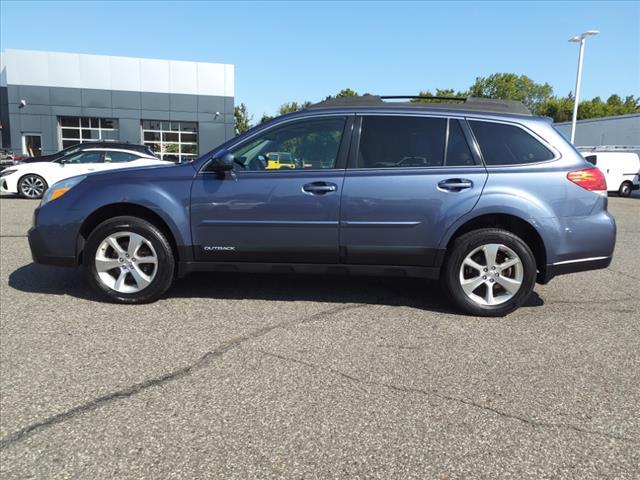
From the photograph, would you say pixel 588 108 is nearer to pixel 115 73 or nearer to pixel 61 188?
pixel 115 73

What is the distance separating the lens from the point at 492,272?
438 centimetres

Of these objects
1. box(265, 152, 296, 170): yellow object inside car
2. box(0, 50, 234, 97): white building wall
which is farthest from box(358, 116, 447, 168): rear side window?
box(0, 50, 234, 97): white building wall

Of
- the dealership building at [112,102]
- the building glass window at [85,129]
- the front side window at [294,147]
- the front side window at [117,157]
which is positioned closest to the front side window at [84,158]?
the front side window at [117,157]

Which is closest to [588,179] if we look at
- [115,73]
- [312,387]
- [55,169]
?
[312,387]

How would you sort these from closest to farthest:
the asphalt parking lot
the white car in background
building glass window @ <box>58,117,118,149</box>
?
1. the asphalt parking lot
2. the white car in background
3. building glass window @ <box>58,117,118,149</box>

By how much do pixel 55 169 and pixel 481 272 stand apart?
44.7ft

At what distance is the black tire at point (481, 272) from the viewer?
169 inches

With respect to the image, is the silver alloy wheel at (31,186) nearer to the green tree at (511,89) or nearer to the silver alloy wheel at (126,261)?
the silver alloy wheel at (126,261)

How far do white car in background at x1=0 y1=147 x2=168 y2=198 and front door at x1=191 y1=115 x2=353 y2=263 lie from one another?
10678 millimetres

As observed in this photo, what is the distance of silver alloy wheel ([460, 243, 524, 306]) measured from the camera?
4.34m

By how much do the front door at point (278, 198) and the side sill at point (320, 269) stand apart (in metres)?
0.05

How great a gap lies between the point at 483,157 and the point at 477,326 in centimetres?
144

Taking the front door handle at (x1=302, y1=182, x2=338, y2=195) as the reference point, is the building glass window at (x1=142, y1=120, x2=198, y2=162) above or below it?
above

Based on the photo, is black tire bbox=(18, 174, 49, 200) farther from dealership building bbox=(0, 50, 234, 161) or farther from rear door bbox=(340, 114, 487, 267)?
dealership building bbox=(0, 50, 234, 161)
